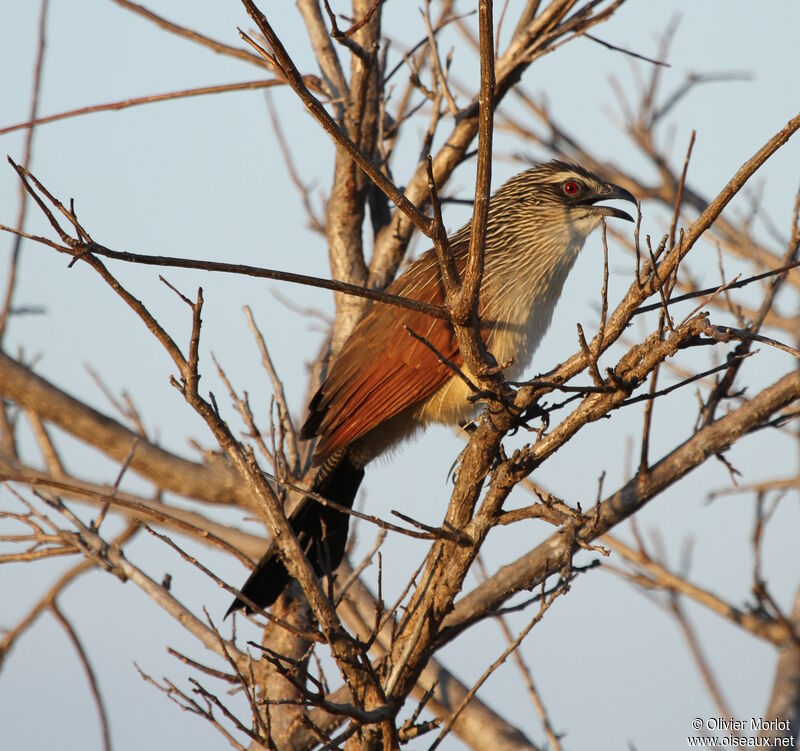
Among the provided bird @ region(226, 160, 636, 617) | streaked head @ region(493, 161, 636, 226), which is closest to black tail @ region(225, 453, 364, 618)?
bird @ region(226, 160, 636, 617)

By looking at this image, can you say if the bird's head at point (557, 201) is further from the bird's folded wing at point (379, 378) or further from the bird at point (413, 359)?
the bird's folded wing at point (379, 378)

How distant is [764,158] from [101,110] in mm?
2899

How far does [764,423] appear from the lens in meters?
2.94

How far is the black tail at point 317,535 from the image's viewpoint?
Answer: 3.09 metres

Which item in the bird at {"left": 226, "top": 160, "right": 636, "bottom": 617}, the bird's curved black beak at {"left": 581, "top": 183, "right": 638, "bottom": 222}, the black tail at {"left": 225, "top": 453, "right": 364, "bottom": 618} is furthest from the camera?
the bird's curved black beak at {"left": 581, "top": 183, "right": 638, "bottom": 222}

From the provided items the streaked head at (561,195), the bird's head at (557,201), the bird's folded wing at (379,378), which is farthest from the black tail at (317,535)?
the streaked head at (561,195)

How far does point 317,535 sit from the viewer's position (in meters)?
3.34

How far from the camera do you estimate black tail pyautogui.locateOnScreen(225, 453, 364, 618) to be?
309cm

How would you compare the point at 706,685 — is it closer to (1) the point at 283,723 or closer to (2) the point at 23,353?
(1) the point at 283,723

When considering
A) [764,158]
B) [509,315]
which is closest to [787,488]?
[509,315]

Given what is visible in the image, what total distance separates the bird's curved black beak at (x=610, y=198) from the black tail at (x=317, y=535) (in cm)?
146

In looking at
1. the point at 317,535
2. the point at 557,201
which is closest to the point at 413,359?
the point at 317,535

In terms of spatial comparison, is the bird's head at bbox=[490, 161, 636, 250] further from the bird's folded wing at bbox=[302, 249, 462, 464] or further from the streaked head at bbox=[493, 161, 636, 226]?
the bird's folded wing at bbox=[302, 249, 462, 464]

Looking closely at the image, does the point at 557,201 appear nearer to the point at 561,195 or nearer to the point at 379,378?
the point at 561,195
